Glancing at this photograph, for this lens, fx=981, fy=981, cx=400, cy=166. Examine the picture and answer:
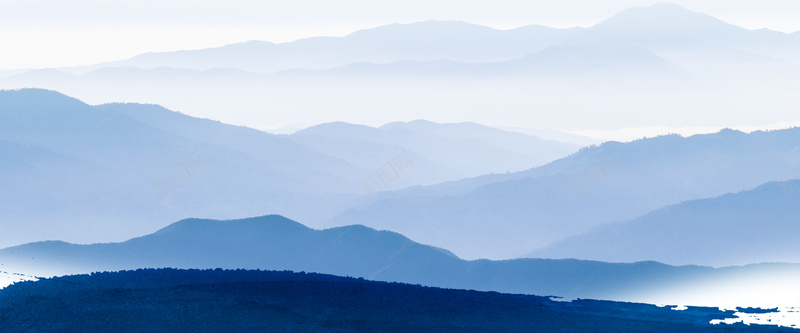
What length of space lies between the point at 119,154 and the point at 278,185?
13.8 metres

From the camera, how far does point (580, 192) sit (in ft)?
223

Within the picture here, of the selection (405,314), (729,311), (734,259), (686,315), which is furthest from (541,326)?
(734,259)

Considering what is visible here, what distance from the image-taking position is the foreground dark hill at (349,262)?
3625cm

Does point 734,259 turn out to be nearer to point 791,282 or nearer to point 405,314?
point 791,282

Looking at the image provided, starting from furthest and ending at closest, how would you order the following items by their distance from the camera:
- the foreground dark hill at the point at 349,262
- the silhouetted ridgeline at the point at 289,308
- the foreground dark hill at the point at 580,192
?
the foreground dark hill at the point at 580,192, the foreground dark hill at the point at 349,262, the silhouetted ridgeline at the point at 289,308

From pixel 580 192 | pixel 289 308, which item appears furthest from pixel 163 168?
pixel 289 308

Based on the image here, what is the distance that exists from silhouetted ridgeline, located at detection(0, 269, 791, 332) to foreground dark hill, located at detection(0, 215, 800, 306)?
8666 mm

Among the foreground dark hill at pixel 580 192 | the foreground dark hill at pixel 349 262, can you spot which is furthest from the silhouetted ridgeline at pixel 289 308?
the foreground dark hill at pixel 580 192

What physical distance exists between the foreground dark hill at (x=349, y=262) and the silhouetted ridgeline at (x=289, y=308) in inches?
341

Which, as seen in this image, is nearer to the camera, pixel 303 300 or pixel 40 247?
pixel 303 300

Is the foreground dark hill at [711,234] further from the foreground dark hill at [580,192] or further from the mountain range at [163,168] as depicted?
the mountain range at [163,168]

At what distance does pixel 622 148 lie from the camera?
72.8 m

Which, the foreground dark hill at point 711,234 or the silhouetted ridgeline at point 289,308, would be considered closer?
the silhouetted ridgeline at point 289,308

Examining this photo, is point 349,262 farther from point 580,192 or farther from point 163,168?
point 163,168
